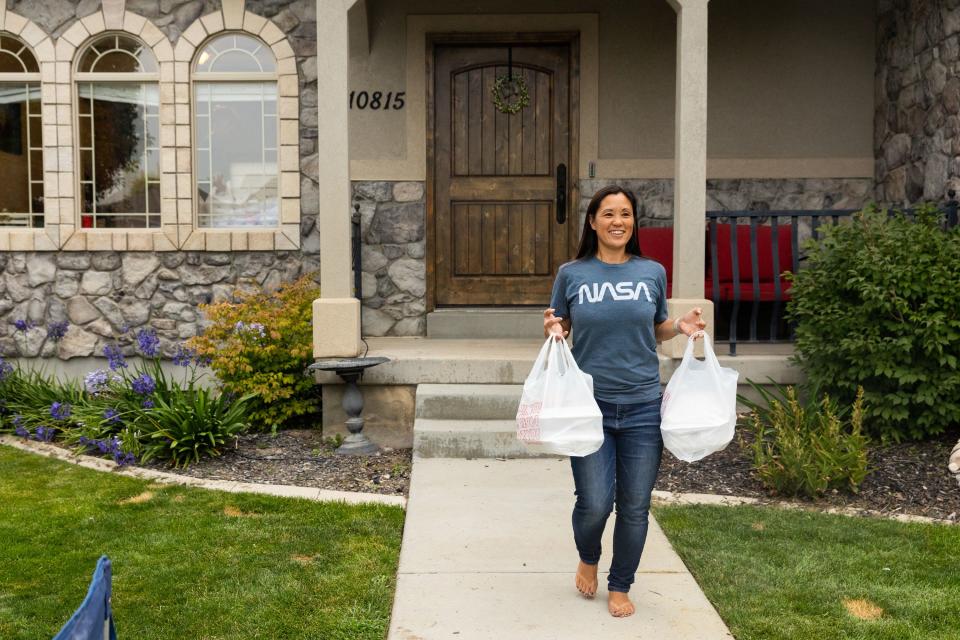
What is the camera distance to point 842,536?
4117 mm

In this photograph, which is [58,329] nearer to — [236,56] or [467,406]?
[236,56]

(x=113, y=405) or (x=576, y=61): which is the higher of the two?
(x=576, y=61)

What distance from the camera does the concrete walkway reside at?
3.20m

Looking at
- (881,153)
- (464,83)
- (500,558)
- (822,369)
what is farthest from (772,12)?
(500,558)

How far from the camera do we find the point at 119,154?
760cm

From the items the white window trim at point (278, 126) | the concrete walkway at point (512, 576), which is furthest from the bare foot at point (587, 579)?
the white window trim at point (278, 126)

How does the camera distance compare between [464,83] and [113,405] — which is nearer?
[113,405]

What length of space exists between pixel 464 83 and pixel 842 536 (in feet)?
15.8

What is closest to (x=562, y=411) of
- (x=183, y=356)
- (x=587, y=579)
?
(x=587, y=579)

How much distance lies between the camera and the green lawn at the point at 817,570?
3.20 m

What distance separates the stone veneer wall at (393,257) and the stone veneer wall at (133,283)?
434mm

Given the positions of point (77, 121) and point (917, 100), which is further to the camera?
point (77, 121)

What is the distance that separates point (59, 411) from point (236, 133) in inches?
101

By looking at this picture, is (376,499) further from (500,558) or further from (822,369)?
(822,369)
